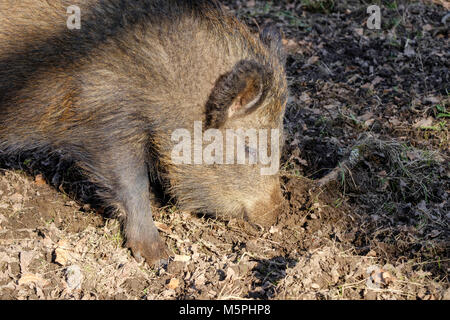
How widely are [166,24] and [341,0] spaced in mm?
4864

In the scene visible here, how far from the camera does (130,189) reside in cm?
425

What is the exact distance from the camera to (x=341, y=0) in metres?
8.15

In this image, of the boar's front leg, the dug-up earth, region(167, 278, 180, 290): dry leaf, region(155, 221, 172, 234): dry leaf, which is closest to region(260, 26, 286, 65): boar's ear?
the dug-up earth

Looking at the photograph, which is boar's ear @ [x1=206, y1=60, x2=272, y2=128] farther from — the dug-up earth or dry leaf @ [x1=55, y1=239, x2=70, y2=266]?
dry leaf @ [x1=55, y1=239, x2=70, y2=266]

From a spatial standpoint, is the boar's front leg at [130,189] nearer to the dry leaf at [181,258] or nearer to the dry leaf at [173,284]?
the dry leaf at [181,258]

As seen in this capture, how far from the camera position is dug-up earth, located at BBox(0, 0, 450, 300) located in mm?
3828

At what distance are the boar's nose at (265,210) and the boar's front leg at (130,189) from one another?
2.66ft

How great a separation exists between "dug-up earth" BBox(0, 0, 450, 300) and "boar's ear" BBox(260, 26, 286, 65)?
110 centimetres

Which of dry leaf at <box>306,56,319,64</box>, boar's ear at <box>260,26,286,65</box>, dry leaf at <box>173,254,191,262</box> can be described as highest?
boar's ear at <box>260,26,286,65</box>

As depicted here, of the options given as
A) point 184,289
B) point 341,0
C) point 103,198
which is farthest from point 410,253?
point 341,0

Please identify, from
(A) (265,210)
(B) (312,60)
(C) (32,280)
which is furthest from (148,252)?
(B) (312,60)

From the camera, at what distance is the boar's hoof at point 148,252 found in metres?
4.30

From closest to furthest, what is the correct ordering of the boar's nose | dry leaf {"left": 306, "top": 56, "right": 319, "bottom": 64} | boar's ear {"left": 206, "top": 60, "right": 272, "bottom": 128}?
boar's ear {"left": 206, "top": 60, "right": 272, "bottom": 128} < the boar's nose < dry leaf {"left": 306, "top": 56, "right": 319, "bottom": 64}

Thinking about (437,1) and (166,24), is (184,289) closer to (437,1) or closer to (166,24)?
(166,24)
